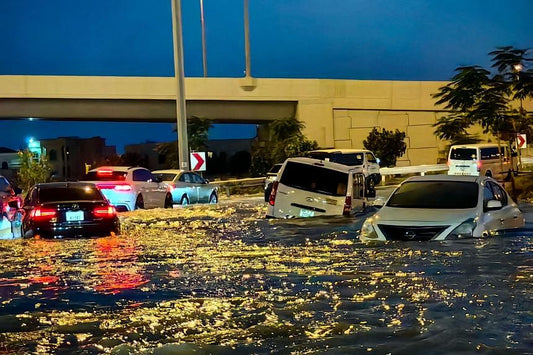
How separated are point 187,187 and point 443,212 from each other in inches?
629

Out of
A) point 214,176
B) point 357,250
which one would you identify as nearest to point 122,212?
point 357,250

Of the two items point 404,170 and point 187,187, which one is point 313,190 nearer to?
point 187,187

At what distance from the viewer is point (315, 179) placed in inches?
664

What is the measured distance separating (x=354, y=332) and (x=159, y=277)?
13.2ft

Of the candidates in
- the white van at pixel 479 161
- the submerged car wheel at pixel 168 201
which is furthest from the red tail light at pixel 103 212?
the white van at pixel 479 161

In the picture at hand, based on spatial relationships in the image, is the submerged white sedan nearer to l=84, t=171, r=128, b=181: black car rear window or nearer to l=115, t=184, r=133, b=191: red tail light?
l=115, t=184, r=133, b=191: red tail light

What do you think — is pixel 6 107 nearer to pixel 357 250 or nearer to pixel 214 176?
pixel 214 176

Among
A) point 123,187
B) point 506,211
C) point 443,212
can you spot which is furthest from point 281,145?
point 443,212

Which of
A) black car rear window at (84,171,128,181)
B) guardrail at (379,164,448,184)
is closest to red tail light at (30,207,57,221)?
black car rear window at (84,171,128,181)

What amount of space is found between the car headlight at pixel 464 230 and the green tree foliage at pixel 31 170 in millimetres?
33016

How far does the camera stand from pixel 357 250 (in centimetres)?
1225

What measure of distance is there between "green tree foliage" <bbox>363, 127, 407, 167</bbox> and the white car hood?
1499 inches

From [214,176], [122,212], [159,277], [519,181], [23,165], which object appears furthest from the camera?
[214,176]

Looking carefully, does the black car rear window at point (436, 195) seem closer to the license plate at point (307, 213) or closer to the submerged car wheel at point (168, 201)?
the license plate at point (307, 213)
